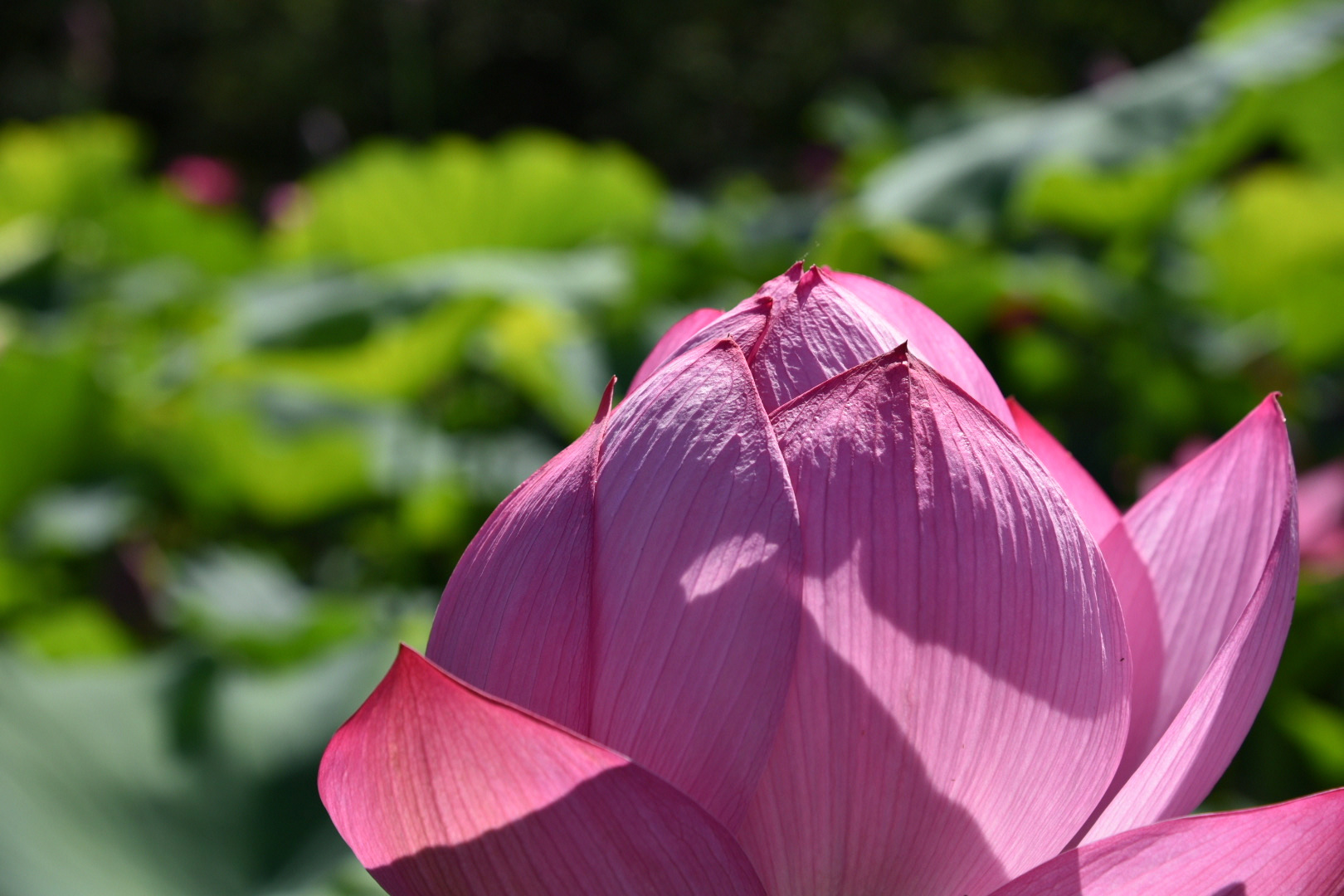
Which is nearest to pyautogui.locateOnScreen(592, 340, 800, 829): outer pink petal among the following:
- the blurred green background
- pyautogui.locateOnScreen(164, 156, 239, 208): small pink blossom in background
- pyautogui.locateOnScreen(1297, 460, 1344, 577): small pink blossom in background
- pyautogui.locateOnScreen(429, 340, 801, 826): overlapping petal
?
pyautogui.locateOnScreen(429, 340, 801, 826): overlapping petal

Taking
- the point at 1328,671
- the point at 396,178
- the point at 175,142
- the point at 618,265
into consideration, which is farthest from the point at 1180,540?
the point at 175,142

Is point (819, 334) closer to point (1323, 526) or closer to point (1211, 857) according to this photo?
point (1211, 857)

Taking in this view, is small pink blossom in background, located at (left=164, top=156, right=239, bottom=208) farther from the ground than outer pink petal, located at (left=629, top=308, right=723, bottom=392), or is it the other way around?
small pink blossom in background, located at (left=164, top=156, right=239, bottom=208)

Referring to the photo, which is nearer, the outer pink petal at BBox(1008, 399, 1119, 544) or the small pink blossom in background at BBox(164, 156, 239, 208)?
the outer pink petal at BBox(1008, 399, 1119, 544)

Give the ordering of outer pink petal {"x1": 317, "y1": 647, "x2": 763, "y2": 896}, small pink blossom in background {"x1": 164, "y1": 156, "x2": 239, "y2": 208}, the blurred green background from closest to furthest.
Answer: outer pink petal {"x1": 317, "y1": 647, "x2": 763, "y2": 896} → the blurred green background → small pink blossom in background {"x1": 164, "y1": 156, "x2": 239, "y2": 208}

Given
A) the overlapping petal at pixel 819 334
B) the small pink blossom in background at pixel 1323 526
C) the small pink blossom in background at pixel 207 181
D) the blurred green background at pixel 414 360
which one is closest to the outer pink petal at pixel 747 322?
the overlapping petal at pixel 819 334

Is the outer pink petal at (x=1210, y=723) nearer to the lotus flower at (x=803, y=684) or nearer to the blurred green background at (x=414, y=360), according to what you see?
the lotus flower at (x=803, y=684)

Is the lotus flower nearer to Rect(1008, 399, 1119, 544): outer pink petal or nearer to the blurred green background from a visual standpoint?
Rect(1008, 399, 1119, 544): outer pink petal
